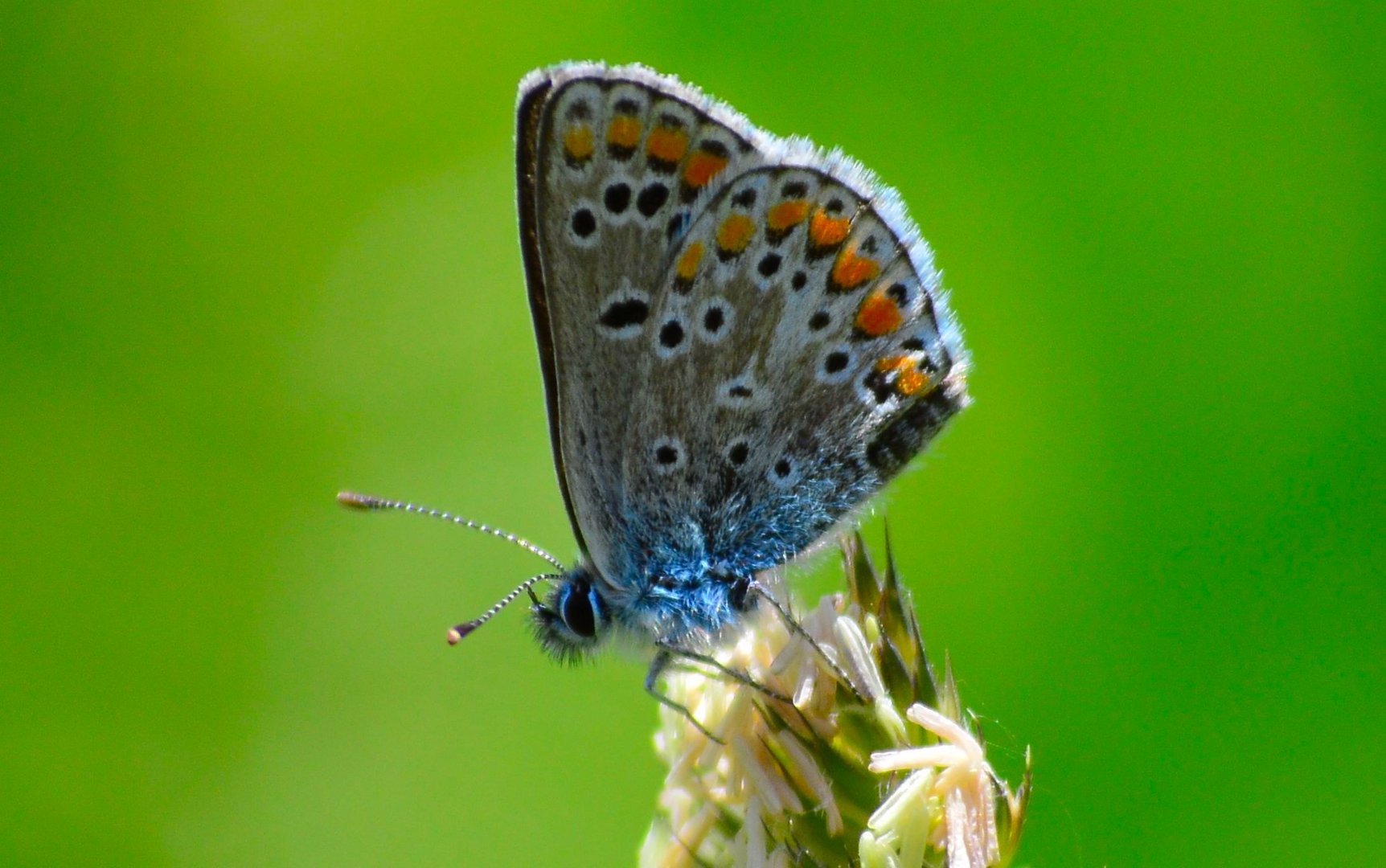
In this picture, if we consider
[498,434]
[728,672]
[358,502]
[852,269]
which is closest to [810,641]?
[728,672]

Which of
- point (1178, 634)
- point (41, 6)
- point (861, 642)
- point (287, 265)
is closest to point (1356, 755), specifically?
point (1178, 634)

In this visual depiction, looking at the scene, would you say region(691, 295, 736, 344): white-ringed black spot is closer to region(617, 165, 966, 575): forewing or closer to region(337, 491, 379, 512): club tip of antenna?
region(617, 165, 966, 575): forewing

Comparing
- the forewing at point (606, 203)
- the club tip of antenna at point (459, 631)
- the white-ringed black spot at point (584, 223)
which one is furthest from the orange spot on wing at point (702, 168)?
the club tip of antenna at point (459, 631)

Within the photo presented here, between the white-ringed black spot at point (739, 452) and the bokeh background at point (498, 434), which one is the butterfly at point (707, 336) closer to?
the white-ringed black spot at point (739, 452)

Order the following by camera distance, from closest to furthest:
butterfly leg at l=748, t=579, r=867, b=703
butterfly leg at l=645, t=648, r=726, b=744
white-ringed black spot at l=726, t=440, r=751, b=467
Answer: butterfly leg at l=748, t=579, r=867, b=703 → butterfly leg at l=645, t=648, r=726, b=744 → white-ringed black spot at l=726, t=440, r=751, b=467

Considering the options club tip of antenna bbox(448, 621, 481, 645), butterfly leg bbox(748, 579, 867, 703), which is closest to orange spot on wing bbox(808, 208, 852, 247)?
butterfly leg bbox(748, 579, 867, 703)

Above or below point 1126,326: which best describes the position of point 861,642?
below

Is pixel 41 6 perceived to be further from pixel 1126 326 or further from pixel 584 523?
pixel 1126 326

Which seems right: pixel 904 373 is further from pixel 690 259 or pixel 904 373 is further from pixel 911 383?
pixel 690 259
